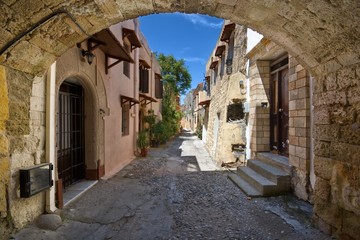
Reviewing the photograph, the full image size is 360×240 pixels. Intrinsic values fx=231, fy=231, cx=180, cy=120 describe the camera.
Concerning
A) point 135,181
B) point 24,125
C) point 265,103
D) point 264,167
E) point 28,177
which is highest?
point 265,103

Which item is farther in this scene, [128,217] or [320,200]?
[128,217]

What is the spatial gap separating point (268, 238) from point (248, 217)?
0.65 m

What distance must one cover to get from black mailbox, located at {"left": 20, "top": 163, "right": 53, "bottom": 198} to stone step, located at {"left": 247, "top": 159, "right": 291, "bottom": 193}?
12.8 ft

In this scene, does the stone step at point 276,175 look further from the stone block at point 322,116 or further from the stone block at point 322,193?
the stone block at point 322,116

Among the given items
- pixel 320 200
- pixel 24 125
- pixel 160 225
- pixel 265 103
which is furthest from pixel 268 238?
pixel 265 103

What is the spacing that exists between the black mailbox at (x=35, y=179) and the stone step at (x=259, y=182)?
142 inches

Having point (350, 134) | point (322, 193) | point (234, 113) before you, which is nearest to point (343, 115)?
point (350, 134)

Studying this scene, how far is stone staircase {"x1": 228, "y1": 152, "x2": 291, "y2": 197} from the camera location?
4414 mm

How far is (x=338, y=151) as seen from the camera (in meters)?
2.61

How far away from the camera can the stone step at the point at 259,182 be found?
438 centimetres

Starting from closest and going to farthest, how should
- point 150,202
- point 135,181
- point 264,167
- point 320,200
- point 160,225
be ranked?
point 320,200 → point 160,225 → point 150,202 → point 264,167 → point 135,181

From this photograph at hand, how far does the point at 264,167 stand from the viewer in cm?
524

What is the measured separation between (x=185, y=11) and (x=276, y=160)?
4035 millimetres

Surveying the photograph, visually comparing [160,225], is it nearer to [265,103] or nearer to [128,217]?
[128,217]
